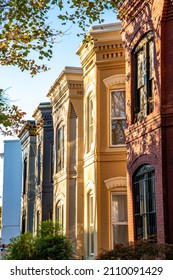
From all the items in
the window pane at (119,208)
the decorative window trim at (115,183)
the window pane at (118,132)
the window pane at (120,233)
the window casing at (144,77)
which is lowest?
the window pane at (120,233)

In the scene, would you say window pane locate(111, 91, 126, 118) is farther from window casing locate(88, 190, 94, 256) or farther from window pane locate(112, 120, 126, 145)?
window casing locate(88, 190, 94, 256)

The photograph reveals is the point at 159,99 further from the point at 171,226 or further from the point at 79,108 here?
the point at 79,108

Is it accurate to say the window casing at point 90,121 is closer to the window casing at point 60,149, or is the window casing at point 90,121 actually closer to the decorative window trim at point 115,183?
the decorative window trim at point 115,183

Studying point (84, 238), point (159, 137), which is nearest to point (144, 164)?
point (159, 137)

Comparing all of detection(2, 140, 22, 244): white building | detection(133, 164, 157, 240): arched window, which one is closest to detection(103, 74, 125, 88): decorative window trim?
detection(133, 164, 157, 240): arched window

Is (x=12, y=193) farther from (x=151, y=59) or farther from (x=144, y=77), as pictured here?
(x=151, y=59)

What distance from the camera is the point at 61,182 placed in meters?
22.9

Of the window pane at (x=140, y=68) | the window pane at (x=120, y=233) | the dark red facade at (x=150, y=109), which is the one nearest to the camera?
the dark red facade at (x=150, y=109)

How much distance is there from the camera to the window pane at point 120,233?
17.0 m

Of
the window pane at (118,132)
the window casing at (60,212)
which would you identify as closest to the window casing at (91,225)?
the window pane at (118,132)

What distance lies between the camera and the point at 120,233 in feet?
56.0

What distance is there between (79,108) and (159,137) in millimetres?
8686

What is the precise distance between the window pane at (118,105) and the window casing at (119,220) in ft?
9.01

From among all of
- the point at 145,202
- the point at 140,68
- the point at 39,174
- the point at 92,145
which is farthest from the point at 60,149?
the point at 145,202
